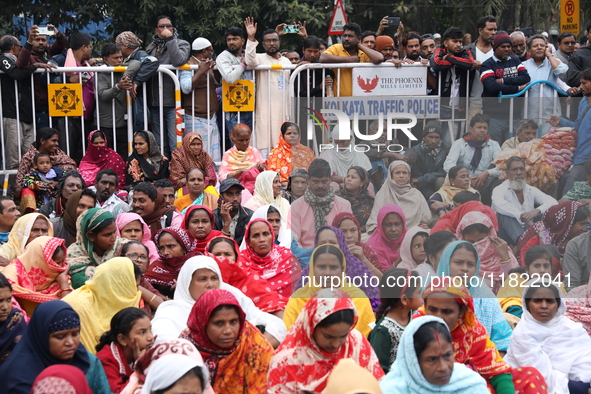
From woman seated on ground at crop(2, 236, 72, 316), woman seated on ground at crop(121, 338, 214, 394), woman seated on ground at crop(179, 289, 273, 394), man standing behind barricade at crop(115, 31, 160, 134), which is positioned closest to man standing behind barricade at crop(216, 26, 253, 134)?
man standing behind barricade at crop(115, 31, 160, 134)

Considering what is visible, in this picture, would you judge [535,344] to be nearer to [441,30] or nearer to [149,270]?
[149,270]

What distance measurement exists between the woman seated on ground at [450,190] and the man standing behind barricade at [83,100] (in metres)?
4.20

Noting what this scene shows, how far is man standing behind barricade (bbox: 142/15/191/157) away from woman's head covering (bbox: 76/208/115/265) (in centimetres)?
274

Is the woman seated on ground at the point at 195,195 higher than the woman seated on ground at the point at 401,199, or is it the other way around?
the woman seated on ground at the point at 401,199

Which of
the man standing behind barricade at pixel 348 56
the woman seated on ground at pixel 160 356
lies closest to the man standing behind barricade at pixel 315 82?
the man standing behind barricade at pixel 348 56

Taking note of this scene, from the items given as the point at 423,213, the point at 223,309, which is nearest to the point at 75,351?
the point at 223,309

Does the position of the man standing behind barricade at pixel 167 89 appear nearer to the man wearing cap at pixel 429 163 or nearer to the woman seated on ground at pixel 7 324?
the man wearing cap at pixel 429 163

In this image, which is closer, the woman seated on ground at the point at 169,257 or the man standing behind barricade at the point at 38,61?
the woman seated on ground at the point at 169,257

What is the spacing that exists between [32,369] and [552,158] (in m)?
3.71

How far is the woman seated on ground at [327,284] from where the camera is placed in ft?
15.3

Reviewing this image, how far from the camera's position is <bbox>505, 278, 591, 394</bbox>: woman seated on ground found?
4.56 metres

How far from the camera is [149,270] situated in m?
5.56

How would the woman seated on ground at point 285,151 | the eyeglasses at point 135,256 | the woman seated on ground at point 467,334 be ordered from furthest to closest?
1. the woman seated on ground at point 285,151
2. the eyeglasses at point 135,256
3. the woman seated on ground at point 467,334

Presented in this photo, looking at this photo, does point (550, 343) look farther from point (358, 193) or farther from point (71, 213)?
point (71, 213)
